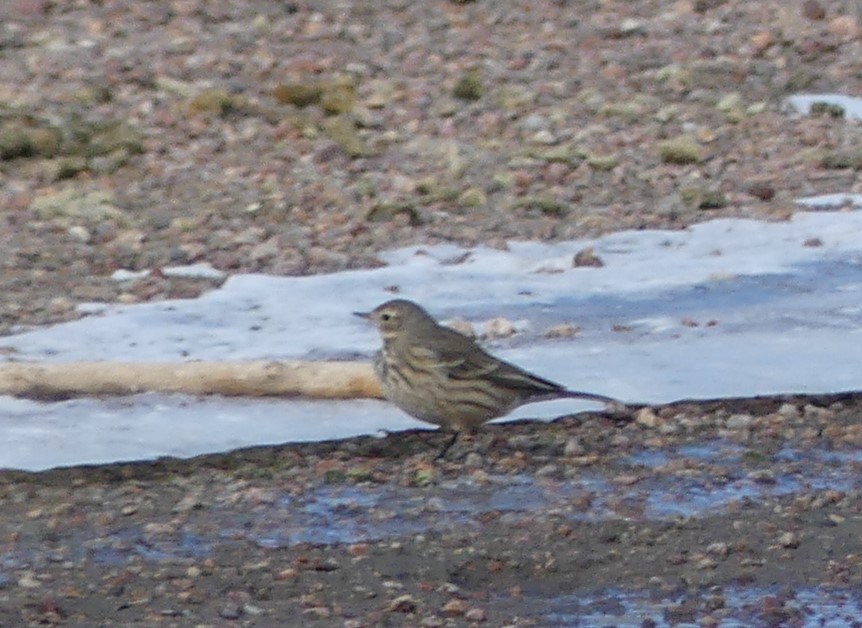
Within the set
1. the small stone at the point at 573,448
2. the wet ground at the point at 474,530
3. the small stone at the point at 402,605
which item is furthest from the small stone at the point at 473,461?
the small stone at the point at 402,605

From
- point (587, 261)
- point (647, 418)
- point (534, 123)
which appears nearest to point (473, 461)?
point (647, 418)

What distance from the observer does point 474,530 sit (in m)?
6.71

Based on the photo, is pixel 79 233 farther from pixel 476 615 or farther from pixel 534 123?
pixel 476 615

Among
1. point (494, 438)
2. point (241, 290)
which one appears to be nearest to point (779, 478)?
point (494, 438)

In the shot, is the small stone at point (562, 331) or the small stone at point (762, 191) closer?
the small stone at point (562, 331)

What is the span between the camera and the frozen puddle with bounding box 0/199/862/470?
7.54 meters

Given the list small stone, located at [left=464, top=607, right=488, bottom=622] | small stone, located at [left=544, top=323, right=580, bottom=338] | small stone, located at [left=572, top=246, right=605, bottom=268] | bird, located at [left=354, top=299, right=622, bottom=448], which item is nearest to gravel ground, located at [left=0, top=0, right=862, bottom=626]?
small stone, located at [left=464, top=607, right=488, bottom=622]

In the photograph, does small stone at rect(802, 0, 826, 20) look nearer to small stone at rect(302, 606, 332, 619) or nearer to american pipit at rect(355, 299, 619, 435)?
american pipit at rect(355, 299, 619, 435)

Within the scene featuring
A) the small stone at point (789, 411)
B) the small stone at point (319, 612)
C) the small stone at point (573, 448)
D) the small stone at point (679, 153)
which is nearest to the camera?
the small stone at point (319, 612)

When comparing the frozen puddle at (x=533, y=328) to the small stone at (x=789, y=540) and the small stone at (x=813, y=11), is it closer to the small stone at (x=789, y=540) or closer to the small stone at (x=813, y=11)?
the small stone at (x=789, y=540)

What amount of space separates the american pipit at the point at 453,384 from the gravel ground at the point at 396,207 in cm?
13

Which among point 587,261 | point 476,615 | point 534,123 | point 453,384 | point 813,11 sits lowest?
point 476,615

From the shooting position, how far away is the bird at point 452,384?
7.65 m

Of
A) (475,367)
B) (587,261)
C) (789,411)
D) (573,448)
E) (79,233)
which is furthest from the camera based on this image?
(79,233)
